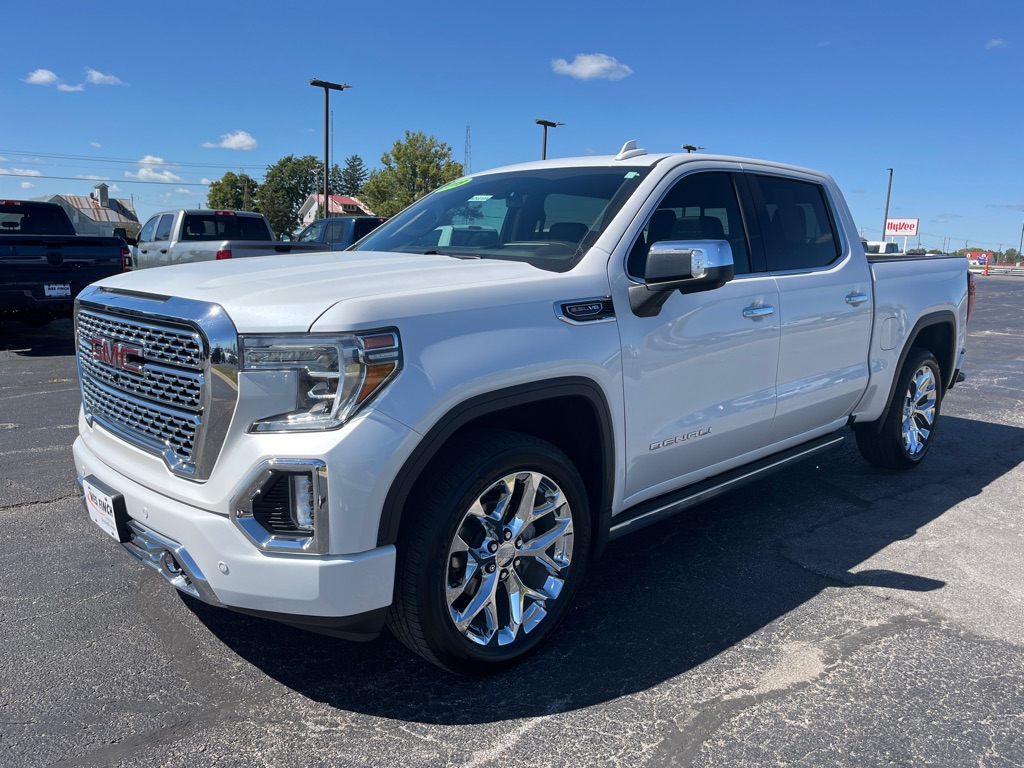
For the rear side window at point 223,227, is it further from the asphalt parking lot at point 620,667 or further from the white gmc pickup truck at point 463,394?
the white gmc pickup truck at point 463,394

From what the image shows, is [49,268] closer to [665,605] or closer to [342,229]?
[342,229]

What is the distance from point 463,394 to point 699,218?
1.81 m

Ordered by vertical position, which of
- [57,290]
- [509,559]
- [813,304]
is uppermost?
[813,304]

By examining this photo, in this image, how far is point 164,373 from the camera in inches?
105

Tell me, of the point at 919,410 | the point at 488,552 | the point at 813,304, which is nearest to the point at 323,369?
the point at 488,552

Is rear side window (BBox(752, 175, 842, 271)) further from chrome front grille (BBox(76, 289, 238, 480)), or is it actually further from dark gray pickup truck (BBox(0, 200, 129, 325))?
dark gray pickup truck (BBox(0, 200, 129, 325))

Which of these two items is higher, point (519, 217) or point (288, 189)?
point (288, 189)

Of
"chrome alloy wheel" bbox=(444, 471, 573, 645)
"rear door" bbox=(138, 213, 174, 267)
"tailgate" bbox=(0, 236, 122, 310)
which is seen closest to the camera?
"chrome alloy wheel" bbox=(444, 471, 573, 645)

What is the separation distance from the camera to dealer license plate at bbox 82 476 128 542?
9.24 feet

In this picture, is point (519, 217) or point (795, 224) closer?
point (519, 217)

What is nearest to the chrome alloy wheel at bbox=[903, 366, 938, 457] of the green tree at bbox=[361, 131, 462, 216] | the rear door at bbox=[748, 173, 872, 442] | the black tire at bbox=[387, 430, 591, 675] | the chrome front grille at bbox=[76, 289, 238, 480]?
the rear door at bbox=[748, 173, 872, 442]

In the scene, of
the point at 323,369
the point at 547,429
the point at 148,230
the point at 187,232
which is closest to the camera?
the point at 323,369

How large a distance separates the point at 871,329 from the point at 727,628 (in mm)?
2299

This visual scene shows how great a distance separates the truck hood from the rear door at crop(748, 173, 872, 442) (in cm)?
164
